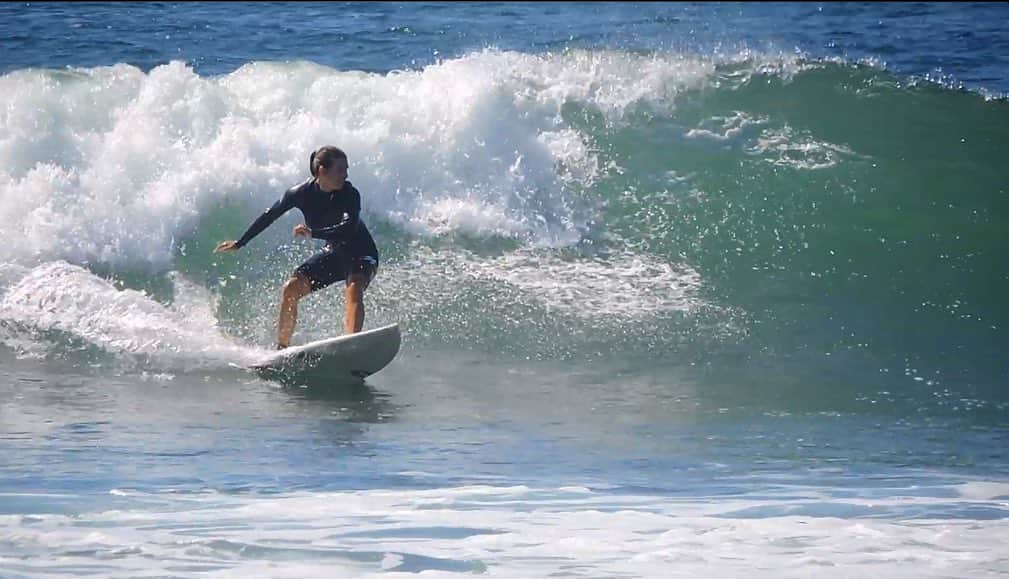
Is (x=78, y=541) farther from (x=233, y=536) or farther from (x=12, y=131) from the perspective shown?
(x=12, y=131)

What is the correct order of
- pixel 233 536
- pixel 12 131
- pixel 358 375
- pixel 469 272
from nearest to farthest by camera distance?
1. pixel 233 536
2. pixel 358 375
3. pixel 469 272
4. pixel 12 131

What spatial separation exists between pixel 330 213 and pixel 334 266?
33cm

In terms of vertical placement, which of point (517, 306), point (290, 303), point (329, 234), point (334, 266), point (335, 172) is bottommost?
point (517, 306)

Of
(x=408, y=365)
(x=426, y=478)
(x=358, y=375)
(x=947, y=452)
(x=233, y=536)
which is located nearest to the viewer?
(x=233, y=536)

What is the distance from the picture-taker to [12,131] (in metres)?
11.1

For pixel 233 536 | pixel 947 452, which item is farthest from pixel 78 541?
pixel 947 452

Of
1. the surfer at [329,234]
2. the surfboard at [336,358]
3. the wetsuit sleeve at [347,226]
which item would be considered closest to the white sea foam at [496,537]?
the surfboard at [336,358]

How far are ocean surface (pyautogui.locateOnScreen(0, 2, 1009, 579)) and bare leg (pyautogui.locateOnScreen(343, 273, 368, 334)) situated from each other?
385 mm

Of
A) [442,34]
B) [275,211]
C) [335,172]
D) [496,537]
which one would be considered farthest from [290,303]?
[442,34]

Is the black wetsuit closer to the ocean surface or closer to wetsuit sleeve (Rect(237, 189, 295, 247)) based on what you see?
wetsuit sleeve (Rect(237, 189, 295, 247))

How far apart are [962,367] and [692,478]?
3.16 m

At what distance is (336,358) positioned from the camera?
795 cm

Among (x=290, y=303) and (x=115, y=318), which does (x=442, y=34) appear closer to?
(x=115, y=318)

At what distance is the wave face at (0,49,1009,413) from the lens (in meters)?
9.12
